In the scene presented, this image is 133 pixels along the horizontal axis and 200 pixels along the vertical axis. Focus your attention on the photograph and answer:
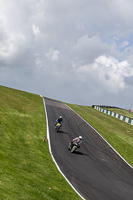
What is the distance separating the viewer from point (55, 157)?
60.6ft

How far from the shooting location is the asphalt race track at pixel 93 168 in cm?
1383

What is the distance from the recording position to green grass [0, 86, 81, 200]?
9.84 metres

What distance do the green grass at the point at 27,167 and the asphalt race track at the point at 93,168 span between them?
105 cm

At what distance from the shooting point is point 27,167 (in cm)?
1384

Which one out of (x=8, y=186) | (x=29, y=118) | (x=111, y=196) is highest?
(x=29, y=118)

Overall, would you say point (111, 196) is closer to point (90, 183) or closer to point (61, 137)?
point (90, 183)

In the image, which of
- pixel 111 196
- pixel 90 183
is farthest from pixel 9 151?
pixel 111 196

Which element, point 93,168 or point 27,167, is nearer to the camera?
point 27,167

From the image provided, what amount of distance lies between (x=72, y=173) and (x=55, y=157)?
3.02 m

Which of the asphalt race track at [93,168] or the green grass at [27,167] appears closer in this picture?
the green grass at [27,167]

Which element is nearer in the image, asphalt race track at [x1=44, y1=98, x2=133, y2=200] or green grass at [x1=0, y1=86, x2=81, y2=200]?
green grass at [x1=0, y1=86, x2=81, y2=200]

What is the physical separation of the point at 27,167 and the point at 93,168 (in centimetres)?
619

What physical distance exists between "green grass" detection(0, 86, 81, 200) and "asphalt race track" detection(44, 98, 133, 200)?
105 centimetres

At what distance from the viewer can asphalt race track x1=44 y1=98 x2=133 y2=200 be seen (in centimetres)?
1383
